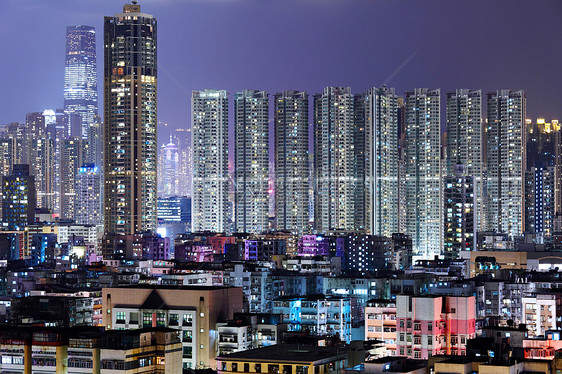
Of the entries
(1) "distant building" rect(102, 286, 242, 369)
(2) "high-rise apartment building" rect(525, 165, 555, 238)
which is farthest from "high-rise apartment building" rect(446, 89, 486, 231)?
(1) "distant building" rect(102, 286, 242, 369)

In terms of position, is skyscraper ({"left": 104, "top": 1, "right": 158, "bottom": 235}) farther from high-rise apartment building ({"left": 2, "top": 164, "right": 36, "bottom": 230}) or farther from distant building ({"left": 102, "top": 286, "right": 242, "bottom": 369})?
distant building ({"left": 102, "top": 286, "right": 242, "bottom": 369})

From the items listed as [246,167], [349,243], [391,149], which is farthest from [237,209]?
[349,243]

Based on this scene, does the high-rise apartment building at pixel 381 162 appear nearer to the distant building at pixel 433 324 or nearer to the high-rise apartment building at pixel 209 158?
the high-rise apartment building at pixel 209 158

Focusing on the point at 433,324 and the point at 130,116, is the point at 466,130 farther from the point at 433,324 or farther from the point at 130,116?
the point at 433,324

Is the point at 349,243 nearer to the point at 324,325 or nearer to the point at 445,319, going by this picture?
the point at 324,325

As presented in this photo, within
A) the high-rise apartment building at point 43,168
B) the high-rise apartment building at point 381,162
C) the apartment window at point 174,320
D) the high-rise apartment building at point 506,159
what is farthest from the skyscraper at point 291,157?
the apartment window at point 174,320
